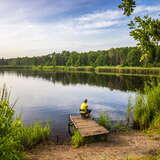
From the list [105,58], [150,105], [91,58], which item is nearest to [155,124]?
[150,105]

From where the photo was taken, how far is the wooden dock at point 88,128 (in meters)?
16.9

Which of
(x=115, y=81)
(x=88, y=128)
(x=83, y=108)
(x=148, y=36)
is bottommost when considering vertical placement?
(x=115, y=81)

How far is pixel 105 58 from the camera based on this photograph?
16562cm

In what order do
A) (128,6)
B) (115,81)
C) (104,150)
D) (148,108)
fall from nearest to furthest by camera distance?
(128,6) → (104,150) → (148,108) → (115,81)

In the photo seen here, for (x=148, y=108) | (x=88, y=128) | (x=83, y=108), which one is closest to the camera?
(x=88, y=128)

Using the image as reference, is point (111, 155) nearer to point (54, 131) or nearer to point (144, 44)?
point (144, 44)

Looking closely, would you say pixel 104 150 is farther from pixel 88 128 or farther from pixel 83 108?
pixel 83 108

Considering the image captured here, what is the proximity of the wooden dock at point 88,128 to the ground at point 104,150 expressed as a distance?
63 centimetres

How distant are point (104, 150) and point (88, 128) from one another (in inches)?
110

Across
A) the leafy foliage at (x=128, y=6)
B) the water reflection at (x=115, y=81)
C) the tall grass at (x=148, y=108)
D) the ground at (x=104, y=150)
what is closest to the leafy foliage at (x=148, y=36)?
the leafy foliage at (x=128, y=6)

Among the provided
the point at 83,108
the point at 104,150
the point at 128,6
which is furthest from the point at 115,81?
the point at 128,6

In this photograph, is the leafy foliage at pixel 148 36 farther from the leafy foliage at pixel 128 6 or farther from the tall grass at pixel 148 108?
the tall grass at pixel 148 108

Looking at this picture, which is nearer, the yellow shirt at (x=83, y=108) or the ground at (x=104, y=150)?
the ground at (x=104, y=150)

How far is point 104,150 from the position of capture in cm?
1550
